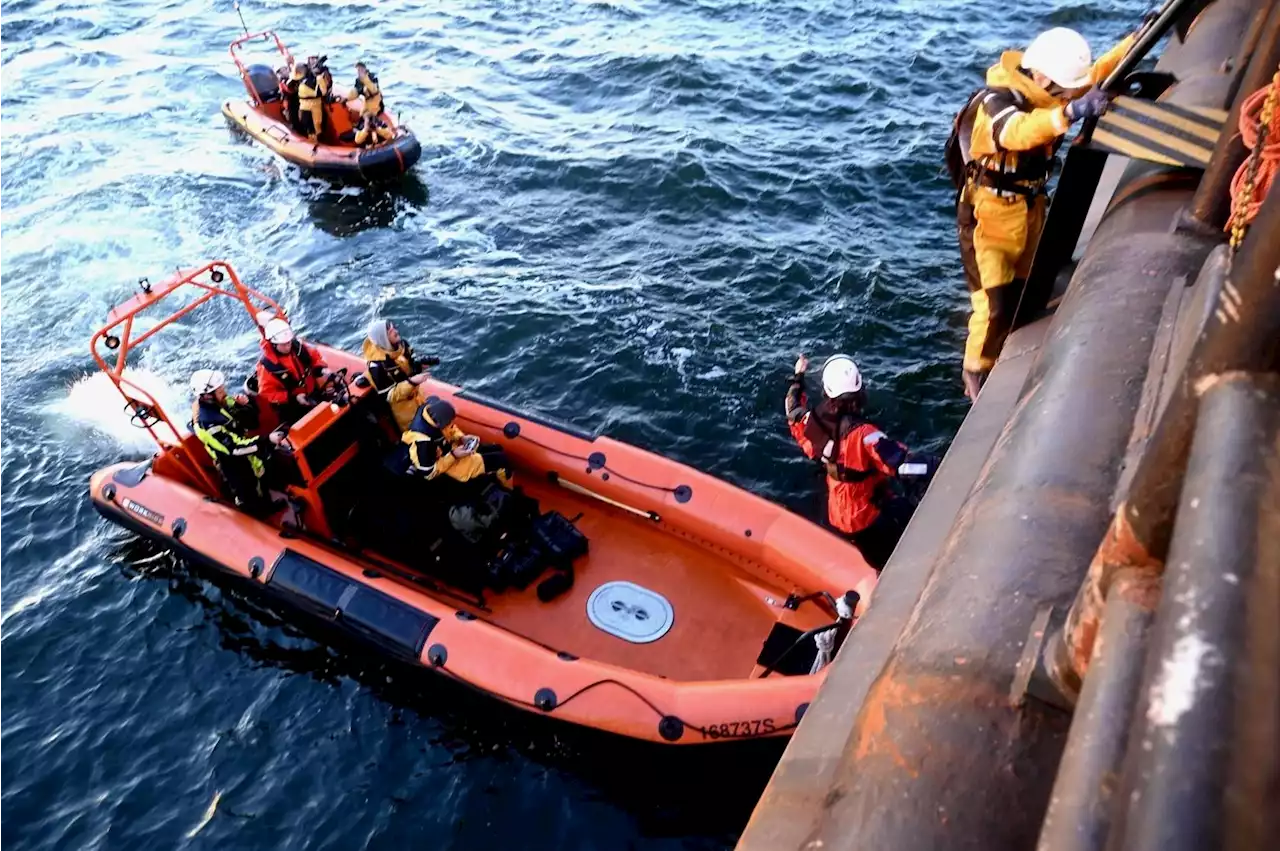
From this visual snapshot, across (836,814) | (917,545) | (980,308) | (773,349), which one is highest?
(836,814)

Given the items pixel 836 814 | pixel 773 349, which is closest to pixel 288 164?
pixel 773 349

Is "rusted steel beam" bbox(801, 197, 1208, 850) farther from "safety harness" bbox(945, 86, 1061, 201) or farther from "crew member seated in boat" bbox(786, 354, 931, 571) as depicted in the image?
"crew member seated in boat" bbox(786, 354, 931, 571)

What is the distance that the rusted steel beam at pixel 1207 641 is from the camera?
0.79 metres

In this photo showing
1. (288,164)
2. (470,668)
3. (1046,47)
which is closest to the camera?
(1046,47)

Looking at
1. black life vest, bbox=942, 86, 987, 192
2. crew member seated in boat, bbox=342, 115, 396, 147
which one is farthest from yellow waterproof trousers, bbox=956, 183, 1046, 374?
crew member seated in boat, bbox=342, 115, 396, 147

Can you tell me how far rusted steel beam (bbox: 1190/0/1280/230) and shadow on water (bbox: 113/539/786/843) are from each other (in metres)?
3.66

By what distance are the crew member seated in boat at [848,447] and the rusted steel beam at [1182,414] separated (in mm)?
4085

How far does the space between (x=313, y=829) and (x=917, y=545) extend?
16.4 ft

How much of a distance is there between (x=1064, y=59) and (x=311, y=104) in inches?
433

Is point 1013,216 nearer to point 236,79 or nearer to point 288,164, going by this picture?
point 288,164

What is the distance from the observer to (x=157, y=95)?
634 inches

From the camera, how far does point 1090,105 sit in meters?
3.71

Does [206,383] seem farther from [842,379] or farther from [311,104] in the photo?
[311,104]

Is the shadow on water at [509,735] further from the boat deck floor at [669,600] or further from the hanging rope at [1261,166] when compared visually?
the hanging rope at [1261,166]
